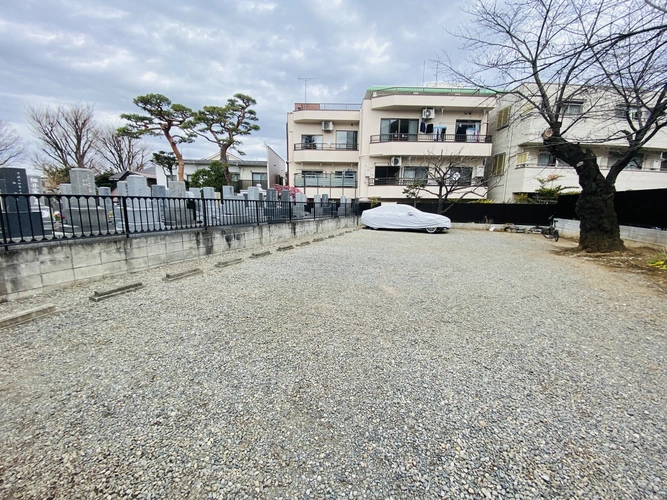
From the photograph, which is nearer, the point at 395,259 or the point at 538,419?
the point at 538,419

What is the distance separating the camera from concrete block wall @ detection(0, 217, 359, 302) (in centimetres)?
353

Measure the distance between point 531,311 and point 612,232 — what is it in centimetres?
617

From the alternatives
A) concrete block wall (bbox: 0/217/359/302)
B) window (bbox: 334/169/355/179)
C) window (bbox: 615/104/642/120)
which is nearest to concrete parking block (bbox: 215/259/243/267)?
concrete block wall (bbox: 0/217/359/302)

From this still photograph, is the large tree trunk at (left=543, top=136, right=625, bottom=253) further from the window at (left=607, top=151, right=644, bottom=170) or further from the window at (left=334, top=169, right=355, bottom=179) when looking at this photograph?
the window at (left=334, top=169, right=355, bottom=179)

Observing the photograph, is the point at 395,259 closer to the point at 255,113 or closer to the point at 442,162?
the point at 442,162

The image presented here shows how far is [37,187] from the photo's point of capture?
5.79 metres

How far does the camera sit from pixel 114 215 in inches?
193

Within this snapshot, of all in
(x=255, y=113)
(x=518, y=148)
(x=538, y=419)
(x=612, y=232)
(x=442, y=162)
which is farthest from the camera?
(x=255, y=113)

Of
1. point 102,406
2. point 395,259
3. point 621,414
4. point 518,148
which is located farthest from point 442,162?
point 102,406

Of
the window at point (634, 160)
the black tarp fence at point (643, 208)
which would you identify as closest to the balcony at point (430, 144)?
the window at point (634, 160)

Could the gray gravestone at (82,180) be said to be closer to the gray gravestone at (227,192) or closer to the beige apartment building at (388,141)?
the gray gravestone at (227,192)

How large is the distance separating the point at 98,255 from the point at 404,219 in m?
11.3

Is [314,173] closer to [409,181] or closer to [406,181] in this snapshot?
[406,181]

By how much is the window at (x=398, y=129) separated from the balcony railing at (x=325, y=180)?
143 inches
